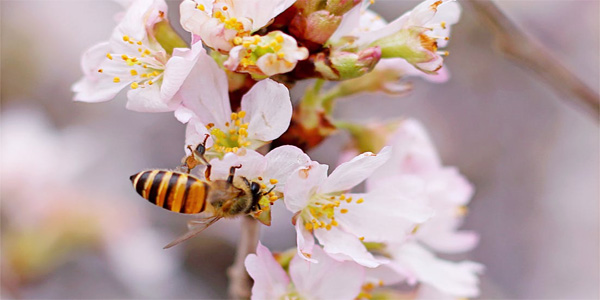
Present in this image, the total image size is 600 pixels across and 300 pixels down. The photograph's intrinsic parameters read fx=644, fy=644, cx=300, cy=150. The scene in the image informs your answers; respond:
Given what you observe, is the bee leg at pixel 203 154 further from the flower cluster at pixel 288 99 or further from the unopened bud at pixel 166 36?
the unopened bud at pixel 166 36

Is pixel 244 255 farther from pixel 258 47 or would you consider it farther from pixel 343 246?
pixel 258 47

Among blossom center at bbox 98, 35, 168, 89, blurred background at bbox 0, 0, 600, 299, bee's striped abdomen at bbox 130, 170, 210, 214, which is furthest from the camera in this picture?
blurred background at bbox 0, 0, 600, 299

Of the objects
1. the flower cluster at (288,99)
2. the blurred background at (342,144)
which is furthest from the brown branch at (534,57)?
the blurred background at (342,144)

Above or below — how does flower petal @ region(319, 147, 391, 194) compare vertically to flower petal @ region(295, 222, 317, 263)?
above

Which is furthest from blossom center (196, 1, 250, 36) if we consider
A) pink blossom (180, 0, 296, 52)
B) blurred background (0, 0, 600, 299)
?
blurred background (0, 0, 600, 299)

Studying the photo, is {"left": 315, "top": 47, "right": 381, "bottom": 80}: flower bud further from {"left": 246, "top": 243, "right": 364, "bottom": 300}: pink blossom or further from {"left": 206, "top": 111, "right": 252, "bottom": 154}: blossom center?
{"left": 246, "top": 243, "right": 364, "bottom": 300}: pink blossom

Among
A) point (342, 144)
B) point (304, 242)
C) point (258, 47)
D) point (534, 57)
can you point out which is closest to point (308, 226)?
point (304, 242)

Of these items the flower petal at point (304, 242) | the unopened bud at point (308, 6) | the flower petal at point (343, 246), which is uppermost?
the unopened bud at point (308, 6)
